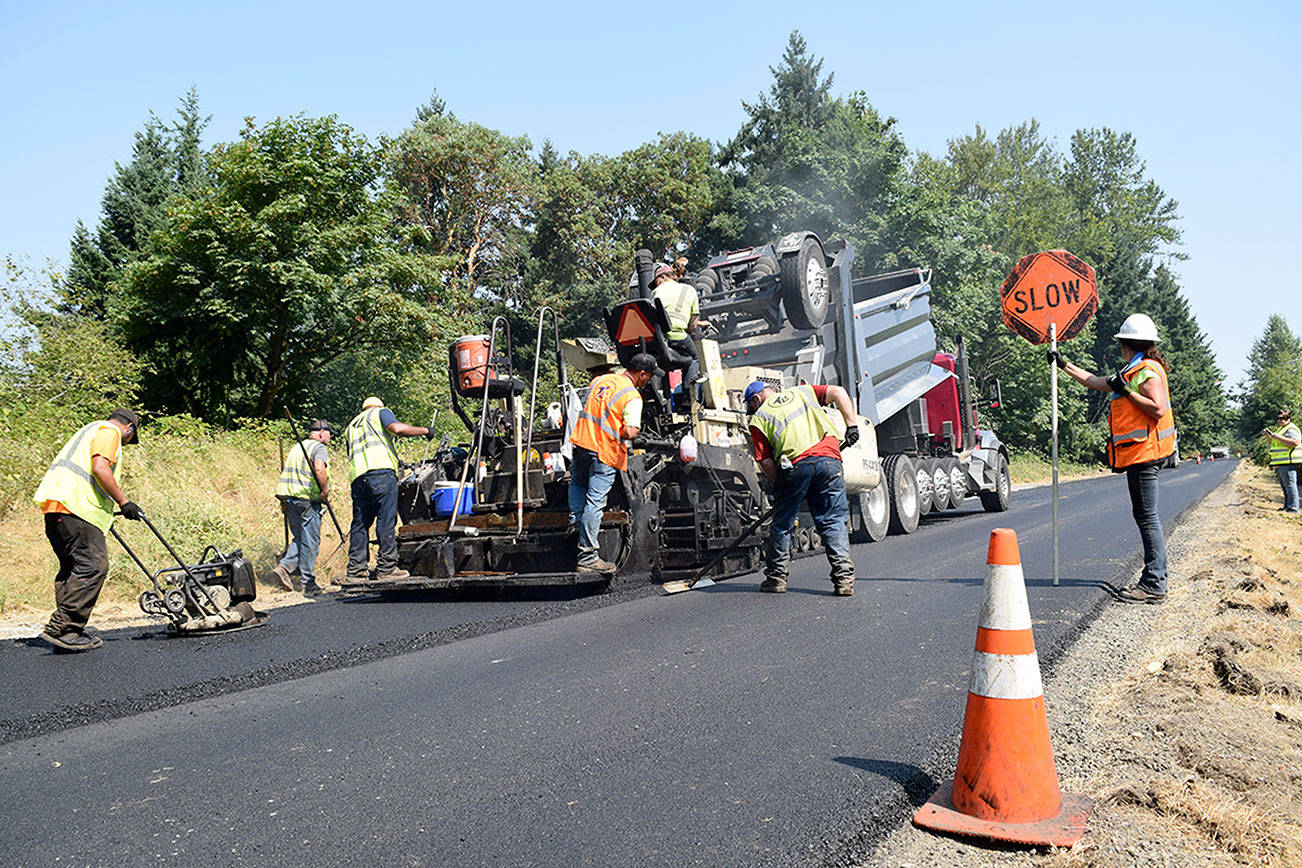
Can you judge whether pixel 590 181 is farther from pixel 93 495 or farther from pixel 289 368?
pixel 93 495

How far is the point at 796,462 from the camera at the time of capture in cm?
662

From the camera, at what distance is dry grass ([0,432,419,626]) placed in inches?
313

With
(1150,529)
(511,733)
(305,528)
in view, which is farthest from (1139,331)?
(305,528)

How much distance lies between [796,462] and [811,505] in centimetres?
34

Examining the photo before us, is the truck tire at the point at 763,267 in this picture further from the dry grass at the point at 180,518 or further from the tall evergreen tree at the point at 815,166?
the tall evergreen tree at the point at 815,166

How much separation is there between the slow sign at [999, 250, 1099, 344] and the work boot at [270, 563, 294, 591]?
6.21 m

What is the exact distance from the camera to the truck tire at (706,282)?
9.76 metres

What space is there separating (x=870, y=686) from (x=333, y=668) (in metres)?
2.68

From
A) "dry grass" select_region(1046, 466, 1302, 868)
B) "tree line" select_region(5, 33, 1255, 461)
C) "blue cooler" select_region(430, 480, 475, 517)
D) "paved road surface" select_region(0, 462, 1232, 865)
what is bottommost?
"dry grass" select_region(1046, 466, 1302, 868)

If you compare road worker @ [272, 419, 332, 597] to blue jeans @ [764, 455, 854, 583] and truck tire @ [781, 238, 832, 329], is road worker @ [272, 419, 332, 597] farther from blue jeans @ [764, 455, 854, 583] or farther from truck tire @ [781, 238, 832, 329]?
truck tire @ [781, 238, 832, 329]

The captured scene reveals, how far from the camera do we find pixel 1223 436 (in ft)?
211

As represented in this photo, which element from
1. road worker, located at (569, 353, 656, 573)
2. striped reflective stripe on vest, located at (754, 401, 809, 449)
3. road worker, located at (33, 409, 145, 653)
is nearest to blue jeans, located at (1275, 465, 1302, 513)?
striped reflective stripe on vest, located at (754, 401, 809, 449)

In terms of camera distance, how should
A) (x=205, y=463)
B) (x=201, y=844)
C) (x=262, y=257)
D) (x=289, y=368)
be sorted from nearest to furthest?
1. (x=201, y=844)
2. (x=205, y=463)
3. (x=262, y=257)
4. (x=289, y=368)

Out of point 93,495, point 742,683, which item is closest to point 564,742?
point 742,683
